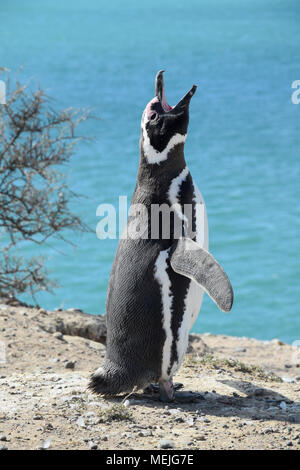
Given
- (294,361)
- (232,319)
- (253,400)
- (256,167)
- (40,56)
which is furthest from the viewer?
(40,56)

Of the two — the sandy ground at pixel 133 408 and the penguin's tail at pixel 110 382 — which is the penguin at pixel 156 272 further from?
the sandy ground at pixel 133 408

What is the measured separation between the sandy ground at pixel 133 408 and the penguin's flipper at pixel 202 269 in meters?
0.71

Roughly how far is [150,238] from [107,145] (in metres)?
17.2

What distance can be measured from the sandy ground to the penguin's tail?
0.05 metres

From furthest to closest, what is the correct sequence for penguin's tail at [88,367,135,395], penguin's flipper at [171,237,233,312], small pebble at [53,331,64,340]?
small pebble at [53,331,64,340] < penguin's tail at [88,367,135,395] < penguin's flipper at [171,237,233,312]

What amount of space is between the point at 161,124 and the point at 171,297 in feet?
3.08

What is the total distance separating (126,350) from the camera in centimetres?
397

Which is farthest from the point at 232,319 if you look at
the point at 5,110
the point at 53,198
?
the point at 5,110

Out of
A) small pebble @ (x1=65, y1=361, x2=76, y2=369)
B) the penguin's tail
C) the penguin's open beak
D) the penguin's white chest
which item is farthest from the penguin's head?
small pebble @ (x1=65, y1=361, x2=76, y2=369)

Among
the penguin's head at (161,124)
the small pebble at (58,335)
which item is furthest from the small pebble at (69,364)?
the penguin's head at (161,124)

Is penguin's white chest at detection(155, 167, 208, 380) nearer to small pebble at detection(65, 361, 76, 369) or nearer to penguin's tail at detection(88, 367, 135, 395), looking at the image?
penguin's tail at detection(88, 367, 135, 395)

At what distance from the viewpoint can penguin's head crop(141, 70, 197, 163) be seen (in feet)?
12.8
